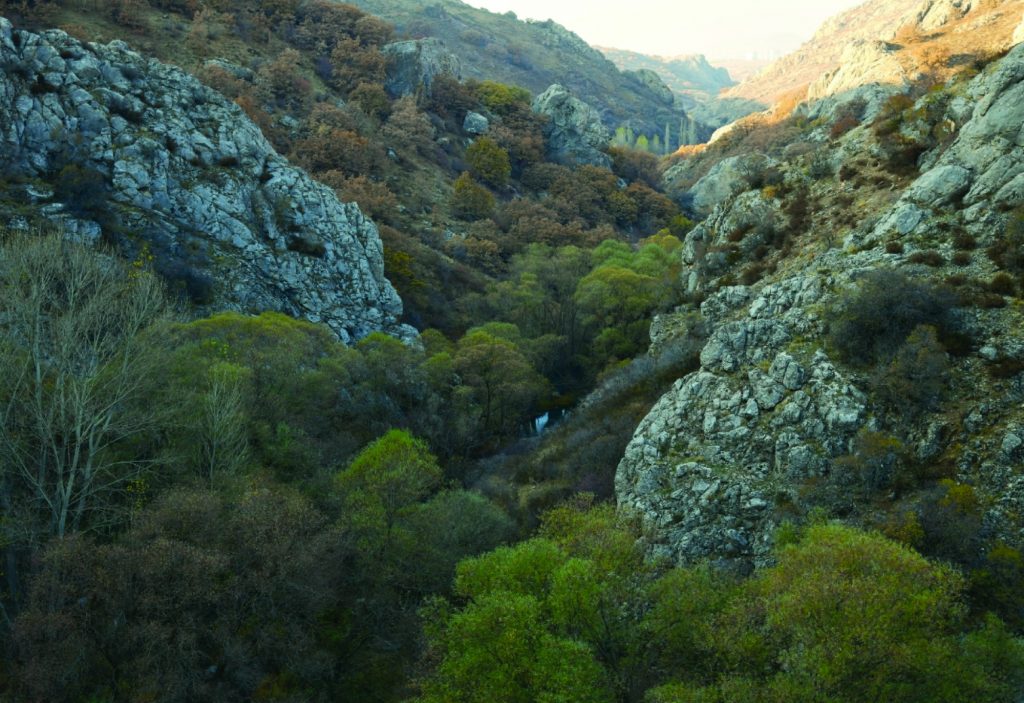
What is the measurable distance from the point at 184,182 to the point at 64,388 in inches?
1175

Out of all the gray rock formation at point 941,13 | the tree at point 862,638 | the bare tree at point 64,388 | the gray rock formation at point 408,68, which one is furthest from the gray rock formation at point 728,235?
the gray rock formation at point 941,13

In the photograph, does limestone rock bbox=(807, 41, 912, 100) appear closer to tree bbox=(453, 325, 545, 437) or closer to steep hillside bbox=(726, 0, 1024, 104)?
steep hillside bbox=(726, 0, 1024, 104)

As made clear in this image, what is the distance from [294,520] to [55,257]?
54.7 ft

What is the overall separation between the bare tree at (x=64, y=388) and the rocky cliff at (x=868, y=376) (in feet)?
66.8

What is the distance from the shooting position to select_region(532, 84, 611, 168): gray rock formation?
351ft

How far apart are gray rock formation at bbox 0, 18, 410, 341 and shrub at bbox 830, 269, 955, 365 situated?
36901 millimetres

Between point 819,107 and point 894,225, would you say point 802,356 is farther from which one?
point 819,107

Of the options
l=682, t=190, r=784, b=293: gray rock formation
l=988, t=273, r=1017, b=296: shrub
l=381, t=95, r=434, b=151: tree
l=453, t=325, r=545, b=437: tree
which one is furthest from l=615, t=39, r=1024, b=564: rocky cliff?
l=381, t=95, r=434, b=151: tree

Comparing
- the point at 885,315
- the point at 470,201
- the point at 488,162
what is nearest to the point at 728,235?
the point at 885,315

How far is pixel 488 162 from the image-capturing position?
91.8m

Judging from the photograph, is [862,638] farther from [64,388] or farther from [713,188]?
[713,188]

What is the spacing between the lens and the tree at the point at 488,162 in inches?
3600

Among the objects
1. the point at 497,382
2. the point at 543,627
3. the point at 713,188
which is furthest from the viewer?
the point at 713,188

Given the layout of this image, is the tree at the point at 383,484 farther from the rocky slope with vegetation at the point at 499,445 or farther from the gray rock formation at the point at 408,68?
the gray rock formation at the point at 408,68
